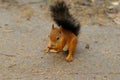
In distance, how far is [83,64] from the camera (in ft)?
15.8

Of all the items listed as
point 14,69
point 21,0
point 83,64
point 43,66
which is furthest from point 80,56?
point 21,0

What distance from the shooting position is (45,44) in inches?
212

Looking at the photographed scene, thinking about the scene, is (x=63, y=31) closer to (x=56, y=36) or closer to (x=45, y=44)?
(x=56, y=36)

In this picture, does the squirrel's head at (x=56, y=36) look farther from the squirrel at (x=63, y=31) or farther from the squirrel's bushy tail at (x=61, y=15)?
the squirrel's bushy tail at (x=61, y=15)

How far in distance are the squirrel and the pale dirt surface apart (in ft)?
0.58

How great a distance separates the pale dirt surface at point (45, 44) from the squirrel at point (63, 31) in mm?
177

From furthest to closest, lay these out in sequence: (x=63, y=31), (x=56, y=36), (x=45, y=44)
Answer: (x=45, y=44)
(x=63, y=31)
(x=56, y=36)

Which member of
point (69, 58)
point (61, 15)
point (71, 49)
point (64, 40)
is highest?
point (61, 15)

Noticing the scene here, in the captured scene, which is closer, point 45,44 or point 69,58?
point 69,58

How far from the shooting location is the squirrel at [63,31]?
4668 millimetres

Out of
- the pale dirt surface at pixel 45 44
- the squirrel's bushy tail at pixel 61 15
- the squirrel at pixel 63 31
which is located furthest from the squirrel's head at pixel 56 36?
the pale dirt surface at pixel 45 44

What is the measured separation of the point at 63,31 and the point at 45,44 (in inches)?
27.3

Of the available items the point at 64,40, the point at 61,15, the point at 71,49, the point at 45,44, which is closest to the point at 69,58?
the point at 71,49

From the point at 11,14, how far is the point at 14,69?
2.44 meters
